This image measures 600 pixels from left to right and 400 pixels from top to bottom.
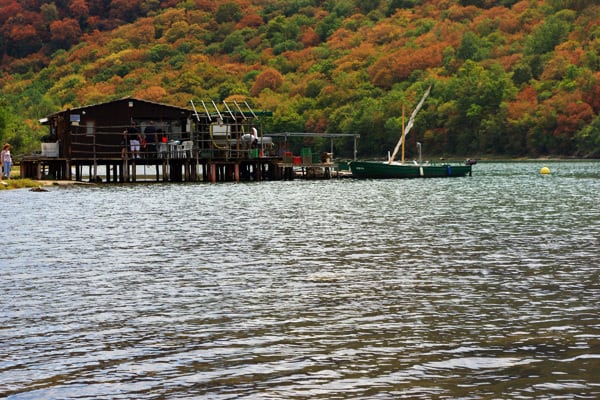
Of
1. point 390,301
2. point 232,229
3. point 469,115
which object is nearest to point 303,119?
point 469,115

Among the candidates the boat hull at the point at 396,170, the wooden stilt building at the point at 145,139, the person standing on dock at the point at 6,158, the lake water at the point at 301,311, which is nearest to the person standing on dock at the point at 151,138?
the wooden stilt building at the point at 145,139

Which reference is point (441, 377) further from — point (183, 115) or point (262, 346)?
point (183, 115)

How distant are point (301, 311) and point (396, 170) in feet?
238

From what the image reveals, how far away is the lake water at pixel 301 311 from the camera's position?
12.2 metres

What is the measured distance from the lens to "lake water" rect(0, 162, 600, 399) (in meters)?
12.2

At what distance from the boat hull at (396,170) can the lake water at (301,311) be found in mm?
53135

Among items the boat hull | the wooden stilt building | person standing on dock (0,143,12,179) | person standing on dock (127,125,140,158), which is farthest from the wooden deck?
person standing on dock (0,143,12,179)

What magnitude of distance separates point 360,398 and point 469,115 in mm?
160942

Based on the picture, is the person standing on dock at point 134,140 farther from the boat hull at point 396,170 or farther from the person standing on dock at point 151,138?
the boat hull at point 396,170

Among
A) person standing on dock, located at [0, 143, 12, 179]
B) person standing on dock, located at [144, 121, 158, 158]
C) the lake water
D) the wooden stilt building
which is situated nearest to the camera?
the lake water

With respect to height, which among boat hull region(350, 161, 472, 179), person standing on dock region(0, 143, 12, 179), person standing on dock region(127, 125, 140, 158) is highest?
person standing on dock region(127, 125, 140, 158)

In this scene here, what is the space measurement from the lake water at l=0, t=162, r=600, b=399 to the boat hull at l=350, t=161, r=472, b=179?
5313 cm

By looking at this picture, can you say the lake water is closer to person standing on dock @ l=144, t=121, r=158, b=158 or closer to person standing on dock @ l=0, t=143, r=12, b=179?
person standing on dock @ l=0, t=143, r=12, b=179

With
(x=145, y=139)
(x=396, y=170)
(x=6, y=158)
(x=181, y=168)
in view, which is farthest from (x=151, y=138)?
(x=396, y=170)
